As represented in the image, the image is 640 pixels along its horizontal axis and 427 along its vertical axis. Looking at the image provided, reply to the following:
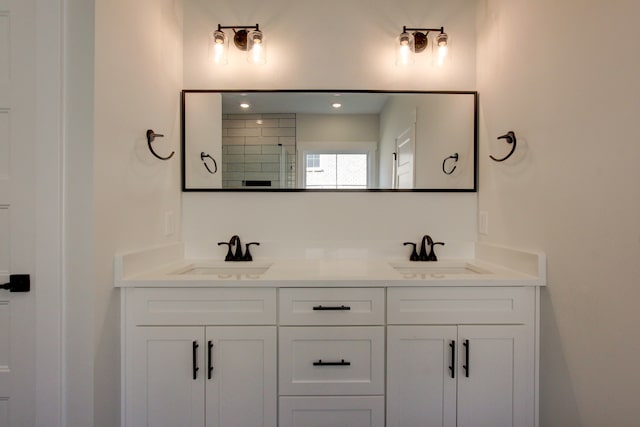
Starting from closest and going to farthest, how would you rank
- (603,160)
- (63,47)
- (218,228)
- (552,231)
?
(603,160)
(63,47)
(552,231)
(218,228)

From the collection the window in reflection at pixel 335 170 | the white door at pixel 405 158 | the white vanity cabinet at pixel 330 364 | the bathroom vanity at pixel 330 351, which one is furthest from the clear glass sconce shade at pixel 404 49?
the white vanity cabinet at pixel 330 364

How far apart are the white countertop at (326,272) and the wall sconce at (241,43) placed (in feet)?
4.10

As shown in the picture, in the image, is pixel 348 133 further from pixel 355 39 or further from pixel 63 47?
pixel 63 47

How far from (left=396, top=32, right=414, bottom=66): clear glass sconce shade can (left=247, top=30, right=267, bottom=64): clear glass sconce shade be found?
A: 2.82 ft

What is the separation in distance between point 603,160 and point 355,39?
1.50 metres

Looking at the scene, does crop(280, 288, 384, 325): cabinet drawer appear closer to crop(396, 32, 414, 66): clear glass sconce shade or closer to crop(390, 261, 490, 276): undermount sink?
crop(390, 261, 490, 276): undermount sink

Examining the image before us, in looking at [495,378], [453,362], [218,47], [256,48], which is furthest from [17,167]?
[495,378]

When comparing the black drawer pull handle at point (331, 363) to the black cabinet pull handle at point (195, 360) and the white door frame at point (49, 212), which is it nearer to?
the black cabinet pull handle at point (195, 360)

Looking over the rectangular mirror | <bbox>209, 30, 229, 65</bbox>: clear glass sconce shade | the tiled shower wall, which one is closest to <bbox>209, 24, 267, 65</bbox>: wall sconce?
<bbox>209, 30, 229, 65</bbox>: clear glass sconce shade

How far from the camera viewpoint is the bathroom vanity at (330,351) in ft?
4.37

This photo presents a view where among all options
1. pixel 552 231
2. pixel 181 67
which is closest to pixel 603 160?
pixel 552 231

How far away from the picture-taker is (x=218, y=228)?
191 cm

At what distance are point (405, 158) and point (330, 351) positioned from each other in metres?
1.24

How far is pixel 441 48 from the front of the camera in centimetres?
184
